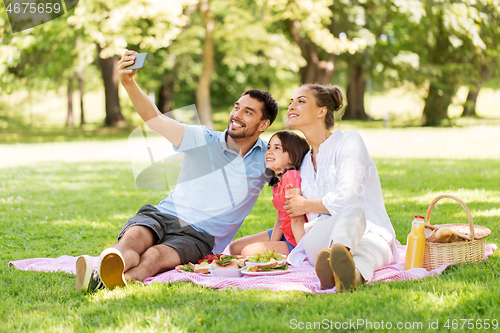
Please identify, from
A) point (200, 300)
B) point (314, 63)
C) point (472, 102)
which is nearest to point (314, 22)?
point (314, 63)

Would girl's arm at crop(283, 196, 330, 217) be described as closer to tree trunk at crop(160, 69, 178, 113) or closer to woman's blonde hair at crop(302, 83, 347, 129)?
woman's blonde hair at crop(302, 83, 347, 129)

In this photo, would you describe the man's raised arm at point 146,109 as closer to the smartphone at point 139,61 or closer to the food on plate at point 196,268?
the smartphone at point 139,61

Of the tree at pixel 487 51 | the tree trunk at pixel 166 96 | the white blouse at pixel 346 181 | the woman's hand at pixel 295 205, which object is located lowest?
the tree trunk at pixel 166 96

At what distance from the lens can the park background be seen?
2.90 meters

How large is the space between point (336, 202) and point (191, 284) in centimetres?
122

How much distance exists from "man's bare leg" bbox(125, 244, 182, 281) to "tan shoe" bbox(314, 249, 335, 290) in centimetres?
124

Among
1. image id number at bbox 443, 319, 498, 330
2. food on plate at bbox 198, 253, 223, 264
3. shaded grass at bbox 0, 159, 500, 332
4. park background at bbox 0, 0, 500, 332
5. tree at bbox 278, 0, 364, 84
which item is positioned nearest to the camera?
image id number at bbox 443, 319, 498, 330

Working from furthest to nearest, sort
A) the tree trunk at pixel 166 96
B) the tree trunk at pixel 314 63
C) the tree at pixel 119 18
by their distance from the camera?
the tree trunk at pixel 166 96, the tree trunk at pixel 314 63, the tree at pixel 119 18

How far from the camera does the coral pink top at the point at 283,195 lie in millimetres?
3975

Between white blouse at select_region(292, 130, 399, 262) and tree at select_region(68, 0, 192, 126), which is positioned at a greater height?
tree at select_region(68, 0, 192, 126)

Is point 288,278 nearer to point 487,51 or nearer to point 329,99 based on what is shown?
point 329,99

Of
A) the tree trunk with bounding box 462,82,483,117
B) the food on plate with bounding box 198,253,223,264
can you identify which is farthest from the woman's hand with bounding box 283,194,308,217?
the tree trunk with bounding box 462,82,483,117

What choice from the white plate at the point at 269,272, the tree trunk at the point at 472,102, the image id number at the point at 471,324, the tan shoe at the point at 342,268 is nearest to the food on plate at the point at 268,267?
the white plate at the point at 269,272

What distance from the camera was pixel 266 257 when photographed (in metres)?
3.87
